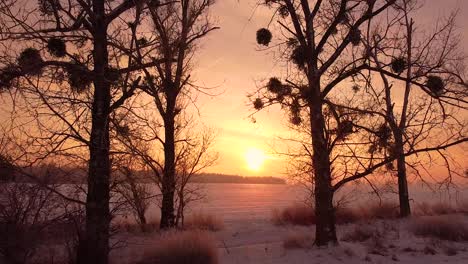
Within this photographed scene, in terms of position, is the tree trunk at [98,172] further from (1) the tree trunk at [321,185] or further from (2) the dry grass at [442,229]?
(2) the dry grass at [442,229]

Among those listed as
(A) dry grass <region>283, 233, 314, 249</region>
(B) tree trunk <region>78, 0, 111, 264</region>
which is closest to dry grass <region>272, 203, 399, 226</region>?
(A) dry grass <region>283, 233, 314, 249</region>

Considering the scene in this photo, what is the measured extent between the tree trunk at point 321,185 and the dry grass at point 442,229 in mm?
4527

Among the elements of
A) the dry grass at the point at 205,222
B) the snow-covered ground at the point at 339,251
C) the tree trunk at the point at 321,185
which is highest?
the tree trunk at the point at 321,185

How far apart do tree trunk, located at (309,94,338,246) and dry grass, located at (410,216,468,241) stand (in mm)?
4527

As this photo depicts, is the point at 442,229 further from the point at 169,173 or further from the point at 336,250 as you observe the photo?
the point at 169,173

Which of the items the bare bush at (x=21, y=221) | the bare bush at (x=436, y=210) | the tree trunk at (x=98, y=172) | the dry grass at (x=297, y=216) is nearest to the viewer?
the tree trunk at (x=98, y=172)

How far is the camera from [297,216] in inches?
737

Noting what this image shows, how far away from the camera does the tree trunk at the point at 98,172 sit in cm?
860

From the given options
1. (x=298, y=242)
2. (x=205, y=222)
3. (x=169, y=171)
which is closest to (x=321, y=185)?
(x=298, y=242)

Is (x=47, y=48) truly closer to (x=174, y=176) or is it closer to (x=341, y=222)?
(x=174, y=176)

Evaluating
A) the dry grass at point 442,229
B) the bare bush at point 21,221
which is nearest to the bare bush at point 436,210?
the dry grass at point 442,229

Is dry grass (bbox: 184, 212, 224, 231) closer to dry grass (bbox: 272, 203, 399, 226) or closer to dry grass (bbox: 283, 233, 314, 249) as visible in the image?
dry grass (bbox: 272, 203, 399, 226)

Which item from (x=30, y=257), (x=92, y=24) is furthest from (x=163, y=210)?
(x=92, y=24)

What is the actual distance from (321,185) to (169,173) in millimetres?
6029
